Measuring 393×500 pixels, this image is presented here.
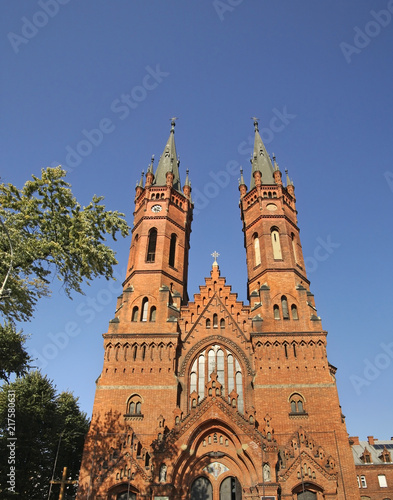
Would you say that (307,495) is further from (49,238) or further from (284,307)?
(49,238)

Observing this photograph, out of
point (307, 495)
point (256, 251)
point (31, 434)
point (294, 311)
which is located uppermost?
point (256, 251)

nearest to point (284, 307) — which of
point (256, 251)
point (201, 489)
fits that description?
point (256, 251)

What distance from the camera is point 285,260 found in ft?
96.7

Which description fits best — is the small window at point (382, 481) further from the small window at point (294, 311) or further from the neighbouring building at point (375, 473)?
the small window at point (294, 311)

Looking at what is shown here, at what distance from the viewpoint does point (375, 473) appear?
40812 mm

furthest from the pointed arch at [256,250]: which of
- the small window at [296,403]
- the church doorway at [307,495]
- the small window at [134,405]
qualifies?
the church doorway at [307,495]

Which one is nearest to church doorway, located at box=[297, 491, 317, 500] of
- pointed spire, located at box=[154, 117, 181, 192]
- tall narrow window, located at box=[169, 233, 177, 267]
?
tall narrow window, located at box=[169, 233, 177, 267]

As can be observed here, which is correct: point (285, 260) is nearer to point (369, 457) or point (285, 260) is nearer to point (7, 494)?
point (7, 494)

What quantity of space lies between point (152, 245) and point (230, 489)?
1704cm

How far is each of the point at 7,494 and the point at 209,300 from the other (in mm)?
16328

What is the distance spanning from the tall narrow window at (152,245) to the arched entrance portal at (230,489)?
15133mm

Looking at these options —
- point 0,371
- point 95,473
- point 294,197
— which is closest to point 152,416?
point 95,473

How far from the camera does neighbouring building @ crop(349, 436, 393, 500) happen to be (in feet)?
130

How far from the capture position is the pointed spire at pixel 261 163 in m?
35.8
